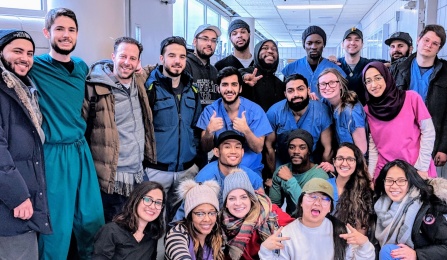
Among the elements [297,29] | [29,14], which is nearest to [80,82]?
[29,14]

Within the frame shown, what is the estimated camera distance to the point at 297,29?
13.7 m

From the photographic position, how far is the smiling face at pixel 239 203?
230cm

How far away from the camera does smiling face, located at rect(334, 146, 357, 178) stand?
8.14 ft

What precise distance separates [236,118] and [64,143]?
105cm

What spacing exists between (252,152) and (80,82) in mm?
1160

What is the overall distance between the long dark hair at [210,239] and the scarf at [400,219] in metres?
0.89

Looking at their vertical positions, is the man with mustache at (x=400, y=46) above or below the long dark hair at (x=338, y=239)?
above

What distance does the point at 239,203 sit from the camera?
2.29 m

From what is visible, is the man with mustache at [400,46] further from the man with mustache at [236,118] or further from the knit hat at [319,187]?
the knit hat at [319,187]

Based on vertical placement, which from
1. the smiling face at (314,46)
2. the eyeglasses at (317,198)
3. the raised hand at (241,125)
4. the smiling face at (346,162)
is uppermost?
the smiling face at (314,46)

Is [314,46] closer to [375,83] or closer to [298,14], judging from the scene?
[375,83]

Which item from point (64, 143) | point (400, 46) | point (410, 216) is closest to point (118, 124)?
point (64, 143)

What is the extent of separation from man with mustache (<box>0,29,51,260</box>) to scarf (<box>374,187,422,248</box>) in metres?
1.74

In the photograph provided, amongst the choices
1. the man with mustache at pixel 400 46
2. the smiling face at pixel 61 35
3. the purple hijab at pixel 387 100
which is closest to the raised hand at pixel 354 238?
the purple hijab at pixel 387 100
